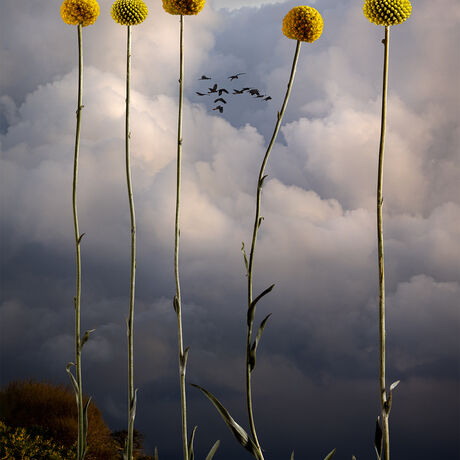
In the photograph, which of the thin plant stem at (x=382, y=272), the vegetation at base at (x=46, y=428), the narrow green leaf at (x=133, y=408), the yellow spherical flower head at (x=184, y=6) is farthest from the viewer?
the vegetation at base at (x=46, y=428)

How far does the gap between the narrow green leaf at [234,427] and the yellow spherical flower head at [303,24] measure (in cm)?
205

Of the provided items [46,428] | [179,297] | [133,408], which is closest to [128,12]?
[179,297]

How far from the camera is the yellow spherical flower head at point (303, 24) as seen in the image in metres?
2.96

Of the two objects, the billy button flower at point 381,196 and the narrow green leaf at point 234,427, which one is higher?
the billy button flower at point 381,196

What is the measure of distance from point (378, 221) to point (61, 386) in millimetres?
4438

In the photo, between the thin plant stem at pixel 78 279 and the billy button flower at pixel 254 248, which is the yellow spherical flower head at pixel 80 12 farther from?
the billy button flower at pixel 254 248

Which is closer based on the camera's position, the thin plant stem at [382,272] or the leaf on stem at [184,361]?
the thin plant stem at [382,272]

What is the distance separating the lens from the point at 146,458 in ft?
18.0

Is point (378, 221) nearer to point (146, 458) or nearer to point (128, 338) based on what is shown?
point (128, 338)

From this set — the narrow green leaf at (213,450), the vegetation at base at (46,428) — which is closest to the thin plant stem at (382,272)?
the narrow green leaf at (213,450)

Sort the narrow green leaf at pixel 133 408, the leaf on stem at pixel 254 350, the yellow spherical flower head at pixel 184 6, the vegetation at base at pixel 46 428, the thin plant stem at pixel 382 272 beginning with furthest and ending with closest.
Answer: the vegetation at base at pixel 46 428 < the yellow spherical flower head at pixel 184 6 < the narrow green leaf at pixel 133 408 < the leaf on stem at pixel 254 350 < the thin plant stem at pixel 382 272

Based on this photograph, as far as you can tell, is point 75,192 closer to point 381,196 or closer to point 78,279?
point 78,279

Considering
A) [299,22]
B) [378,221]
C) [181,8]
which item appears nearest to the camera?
[378,221]

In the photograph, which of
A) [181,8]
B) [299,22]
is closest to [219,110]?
[181,8]
